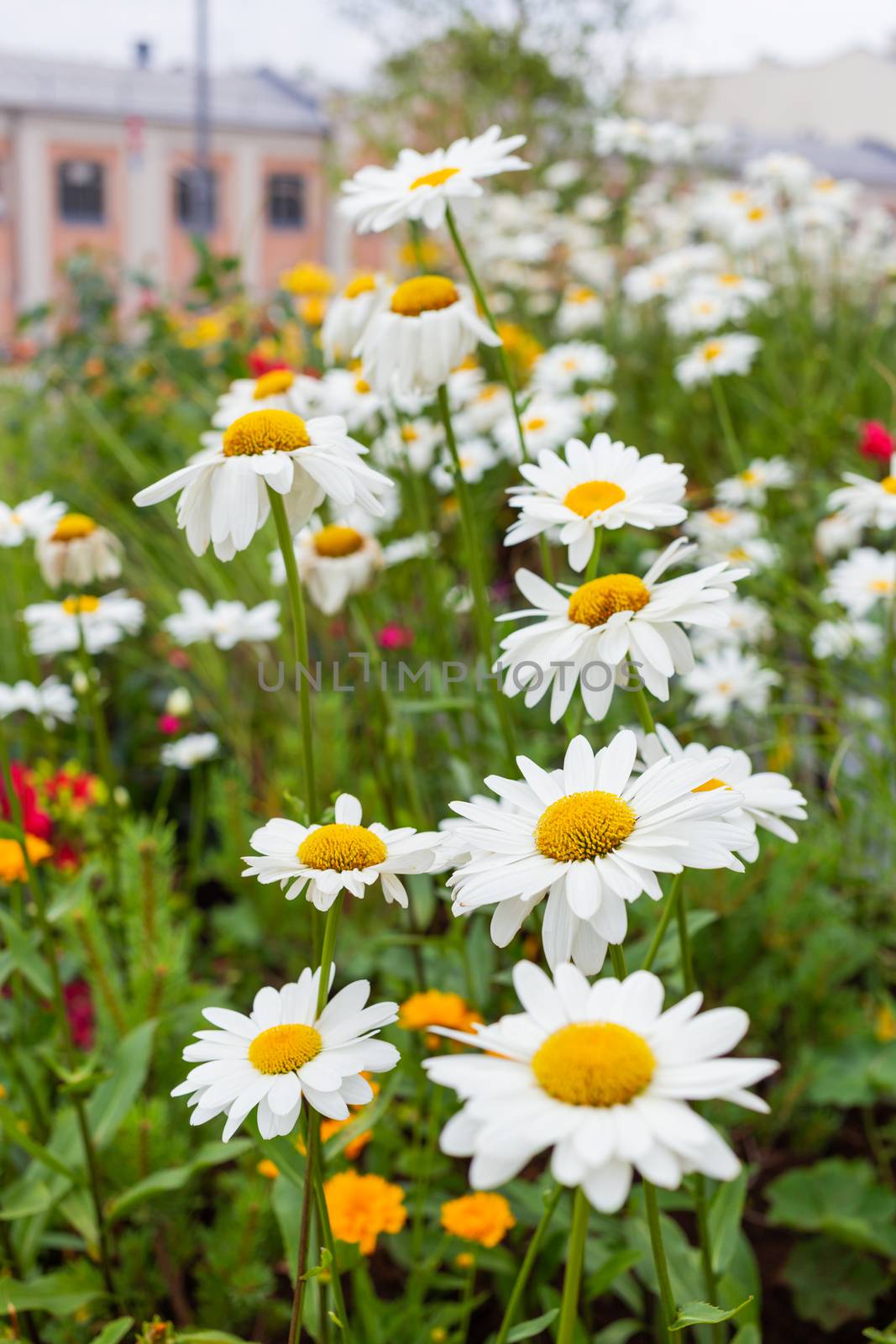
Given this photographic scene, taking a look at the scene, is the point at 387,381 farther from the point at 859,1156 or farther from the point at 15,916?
the point at 859,1156

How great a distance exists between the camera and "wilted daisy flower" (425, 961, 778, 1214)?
0.36m

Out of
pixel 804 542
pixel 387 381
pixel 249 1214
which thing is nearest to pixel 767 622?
pixel 804 542

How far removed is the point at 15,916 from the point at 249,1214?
343mm

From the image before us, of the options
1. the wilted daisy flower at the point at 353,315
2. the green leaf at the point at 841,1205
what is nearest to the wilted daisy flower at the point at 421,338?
the wilted daisy flower at the point at 353,315

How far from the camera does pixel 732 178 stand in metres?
A: 6.34

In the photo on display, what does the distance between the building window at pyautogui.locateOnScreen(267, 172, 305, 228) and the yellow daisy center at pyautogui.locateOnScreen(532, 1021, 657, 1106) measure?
704 inches

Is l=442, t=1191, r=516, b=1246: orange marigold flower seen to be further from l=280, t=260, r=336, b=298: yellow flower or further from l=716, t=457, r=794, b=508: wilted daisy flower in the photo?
l=280, t=260, r=336, b=298: yellow flower

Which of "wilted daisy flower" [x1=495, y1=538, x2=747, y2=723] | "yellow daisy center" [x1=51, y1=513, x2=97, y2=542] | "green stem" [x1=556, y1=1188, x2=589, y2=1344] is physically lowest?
"green stem" [x1=556, y1=1188, x2=589, y2=1344]

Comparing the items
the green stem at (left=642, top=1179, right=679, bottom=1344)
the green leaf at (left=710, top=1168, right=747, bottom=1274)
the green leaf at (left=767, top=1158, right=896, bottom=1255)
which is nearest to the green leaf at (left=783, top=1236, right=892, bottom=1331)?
the green leaf at (left=767, top=1158, right=896, bottom=1255)

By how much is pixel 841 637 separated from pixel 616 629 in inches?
38.1

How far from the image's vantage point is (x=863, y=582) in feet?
4.33

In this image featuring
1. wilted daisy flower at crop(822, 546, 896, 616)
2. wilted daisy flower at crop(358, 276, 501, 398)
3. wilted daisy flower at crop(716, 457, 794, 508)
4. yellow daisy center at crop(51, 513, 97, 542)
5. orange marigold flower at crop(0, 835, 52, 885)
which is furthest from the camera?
wilted daisy flower at crop(716, 457, 794, 508)

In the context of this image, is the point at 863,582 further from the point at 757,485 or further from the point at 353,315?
the point at 353,315

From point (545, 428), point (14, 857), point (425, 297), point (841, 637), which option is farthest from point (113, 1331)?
point (545, 428)
